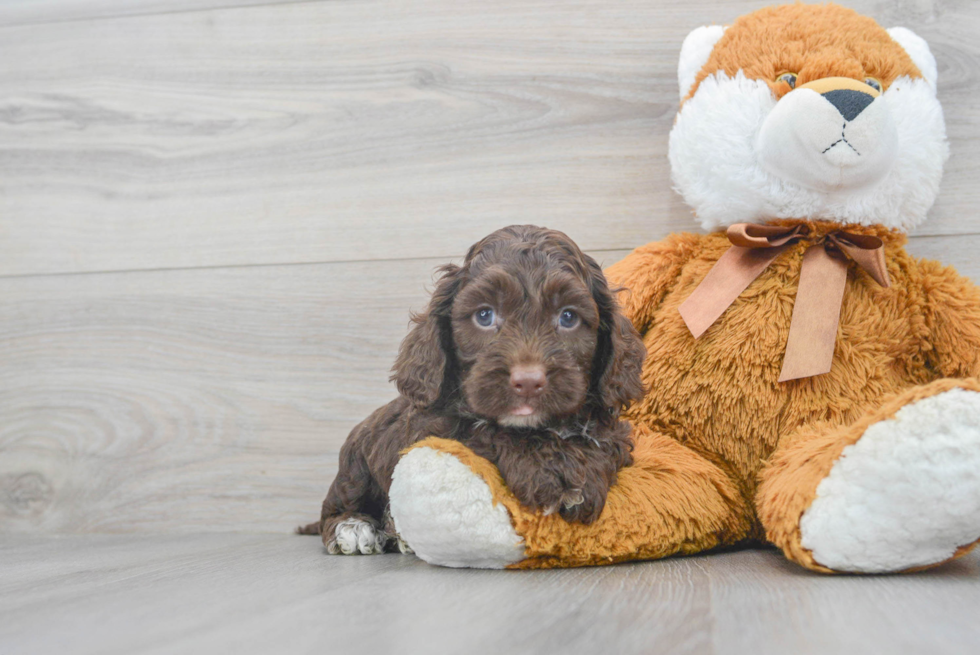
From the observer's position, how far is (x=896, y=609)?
98 centimetres

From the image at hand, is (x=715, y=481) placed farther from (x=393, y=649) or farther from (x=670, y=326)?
(x=393, y=649)

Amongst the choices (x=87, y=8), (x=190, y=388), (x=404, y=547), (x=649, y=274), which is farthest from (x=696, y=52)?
(x=87, y=8)

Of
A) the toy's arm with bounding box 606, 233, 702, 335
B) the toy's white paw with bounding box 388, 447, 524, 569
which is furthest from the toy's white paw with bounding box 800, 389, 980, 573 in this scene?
the toy's arm with bounding box 606, 233, 702, 335

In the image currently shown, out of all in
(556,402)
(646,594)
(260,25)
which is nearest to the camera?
(646,594)

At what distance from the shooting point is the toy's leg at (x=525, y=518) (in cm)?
125

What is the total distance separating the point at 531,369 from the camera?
4.01 ft

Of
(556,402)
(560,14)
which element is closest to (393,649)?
(556,402)

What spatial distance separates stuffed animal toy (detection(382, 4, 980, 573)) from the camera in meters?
1.36

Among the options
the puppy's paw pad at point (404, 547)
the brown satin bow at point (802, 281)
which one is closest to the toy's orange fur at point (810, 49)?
the brown satin bow at point (802, 281)

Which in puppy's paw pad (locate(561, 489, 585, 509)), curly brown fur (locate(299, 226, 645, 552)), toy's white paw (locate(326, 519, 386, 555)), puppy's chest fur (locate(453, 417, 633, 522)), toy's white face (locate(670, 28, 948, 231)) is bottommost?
toy's white paw (locate(326, 519, 386, 555))

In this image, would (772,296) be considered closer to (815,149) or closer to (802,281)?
(802,281)

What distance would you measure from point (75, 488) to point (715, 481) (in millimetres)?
→ 1740

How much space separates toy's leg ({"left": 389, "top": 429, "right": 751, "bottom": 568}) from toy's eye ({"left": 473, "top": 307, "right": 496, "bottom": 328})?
20cm

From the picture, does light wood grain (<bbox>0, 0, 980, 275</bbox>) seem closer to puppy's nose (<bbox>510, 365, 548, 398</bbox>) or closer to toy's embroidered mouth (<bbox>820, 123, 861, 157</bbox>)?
toy's embroidered mouth (<bbox>820, 123, 861, 157</bbox>)
